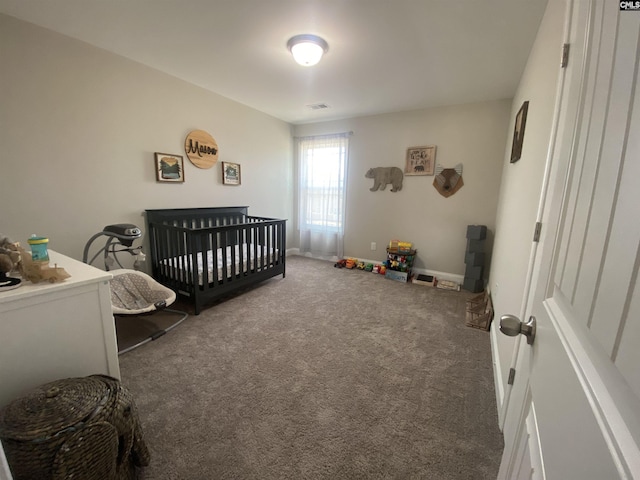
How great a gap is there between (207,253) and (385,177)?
271 cm

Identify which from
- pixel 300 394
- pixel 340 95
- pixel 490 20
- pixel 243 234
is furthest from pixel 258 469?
pixel 340 95

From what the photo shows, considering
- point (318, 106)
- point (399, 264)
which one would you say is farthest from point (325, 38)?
point (399, 264)

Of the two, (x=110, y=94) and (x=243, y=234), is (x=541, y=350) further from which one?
(x=110, y=94)

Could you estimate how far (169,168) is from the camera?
118 inches

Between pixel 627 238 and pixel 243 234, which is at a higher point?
pixel 627 238

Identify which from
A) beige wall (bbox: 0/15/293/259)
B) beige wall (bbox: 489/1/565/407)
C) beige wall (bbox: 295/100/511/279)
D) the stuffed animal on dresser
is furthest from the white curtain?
beige wall (bbox: 489/1/565/407)

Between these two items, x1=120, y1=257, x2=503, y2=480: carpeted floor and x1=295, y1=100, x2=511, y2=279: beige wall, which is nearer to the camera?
x1=120, y1=257, x2=503, y2=480: carpeted floor

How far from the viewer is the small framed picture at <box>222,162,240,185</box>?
3.64 m

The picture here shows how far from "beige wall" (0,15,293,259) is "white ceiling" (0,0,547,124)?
186mm

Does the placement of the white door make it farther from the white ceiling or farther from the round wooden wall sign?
the round wooden wall sign

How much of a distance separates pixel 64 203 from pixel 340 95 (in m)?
3.00

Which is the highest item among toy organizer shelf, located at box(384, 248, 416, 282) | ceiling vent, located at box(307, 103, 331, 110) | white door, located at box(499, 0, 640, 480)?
ceiling vent, located at box(307, 103, 331, 110)

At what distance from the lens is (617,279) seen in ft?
1.10

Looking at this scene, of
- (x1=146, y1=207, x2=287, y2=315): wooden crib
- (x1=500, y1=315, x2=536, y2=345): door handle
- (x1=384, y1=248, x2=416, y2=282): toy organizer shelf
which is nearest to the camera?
(x1=500, y1=315, x2=536, y2=345): door handle
